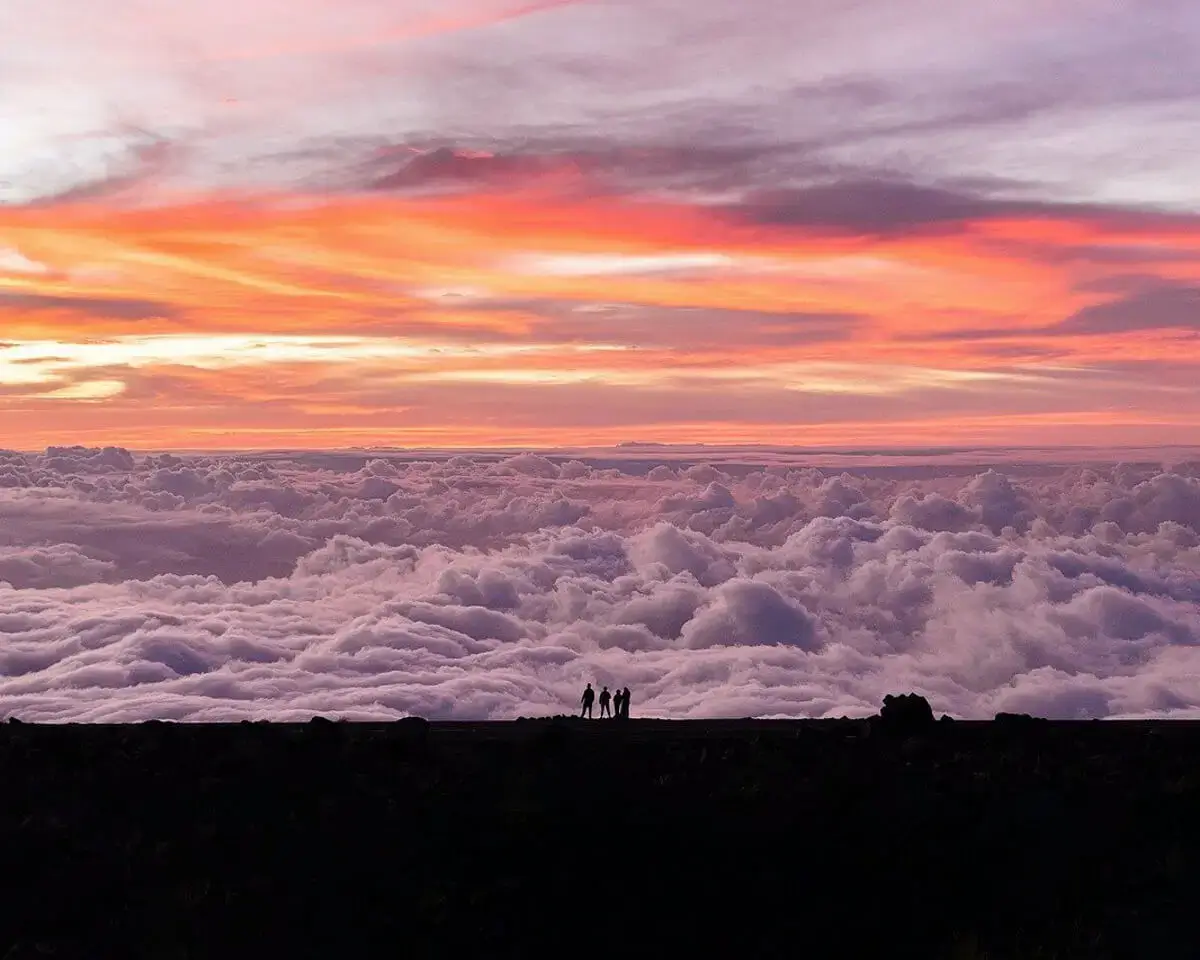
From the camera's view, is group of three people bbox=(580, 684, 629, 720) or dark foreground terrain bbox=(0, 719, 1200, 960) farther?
group of three people bbox=(580, 684, 629, 720)

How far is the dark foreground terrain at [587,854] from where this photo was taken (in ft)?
52.5

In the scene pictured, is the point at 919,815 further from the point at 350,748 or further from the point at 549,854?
the point at 350,748

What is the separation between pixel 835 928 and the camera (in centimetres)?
→ 1658

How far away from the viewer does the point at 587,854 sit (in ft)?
59.1

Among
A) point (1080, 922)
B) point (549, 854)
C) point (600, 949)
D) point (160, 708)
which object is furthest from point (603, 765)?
point (160, 708)

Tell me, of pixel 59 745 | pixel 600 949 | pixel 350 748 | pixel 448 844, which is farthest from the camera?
pixel 59 745

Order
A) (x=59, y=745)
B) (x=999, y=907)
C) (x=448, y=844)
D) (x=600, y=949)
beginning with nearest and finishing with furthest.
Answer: (x=600, y=949), (x=999, y=907), (x=448, y=844), (x=59, y=745)

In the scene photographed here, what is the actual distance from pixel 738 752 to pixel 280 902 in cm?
1141

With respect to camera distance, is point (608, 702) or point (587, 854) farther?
point (608, 702)

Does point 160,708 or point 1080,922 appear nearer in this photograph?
point 1080,922

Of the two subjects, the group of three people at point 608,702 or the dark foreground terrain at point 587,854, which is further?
the group of three people at point 608,702

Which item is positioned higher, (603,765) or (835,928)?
(603,765)

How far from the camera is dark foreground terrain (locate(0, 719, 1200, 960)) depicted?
1602cm

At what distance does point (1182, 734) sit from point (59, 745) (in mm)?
25489
